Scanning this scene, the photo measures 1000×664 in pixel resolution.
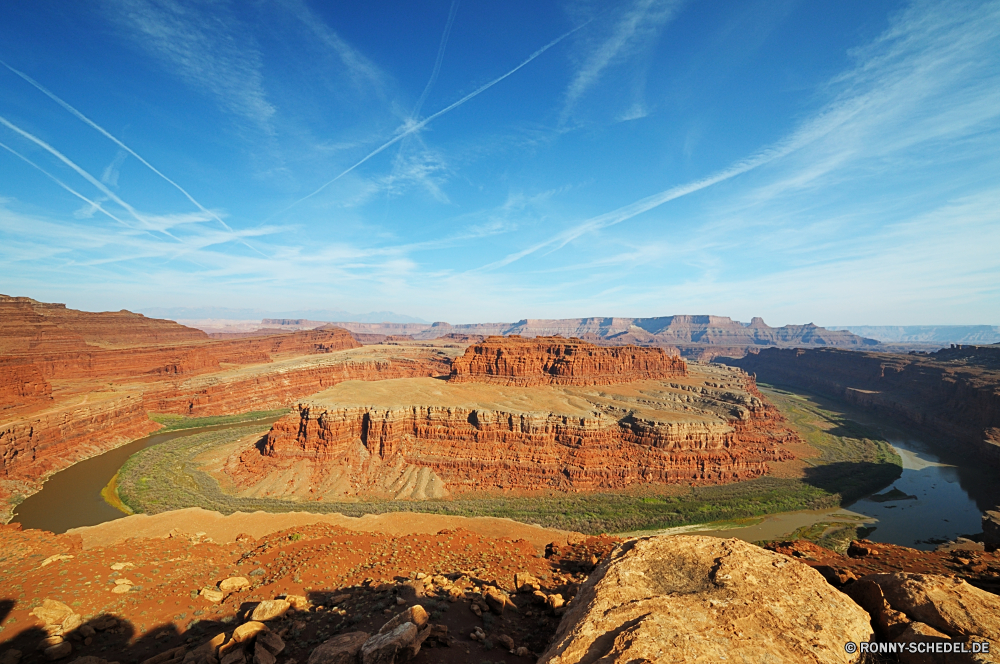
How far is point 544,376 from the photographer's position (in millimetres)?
74312

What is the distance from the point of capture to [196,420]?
69.1m

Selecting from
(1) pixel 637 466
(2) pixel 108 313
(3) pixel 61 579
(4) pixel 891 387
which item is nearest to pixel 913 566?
(1) pixel 637 466

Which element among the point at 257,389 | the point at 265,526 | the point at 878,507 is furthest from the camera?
the point at 257,389

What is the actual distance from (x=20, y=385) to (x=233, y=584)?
65.3 m

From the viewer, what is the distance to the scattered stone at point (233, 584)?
1596 centimetres

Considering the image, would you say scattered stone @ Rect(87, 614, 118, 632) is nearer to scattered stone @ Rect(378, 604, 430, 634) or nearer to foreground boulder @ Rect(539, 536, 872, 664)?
scattered stone @ Rect(378, 604, 430, 634)

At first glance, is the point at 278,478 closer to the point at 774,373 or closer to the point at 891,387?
the point at 891,387

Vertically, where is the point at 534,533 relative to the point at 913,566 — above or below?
below

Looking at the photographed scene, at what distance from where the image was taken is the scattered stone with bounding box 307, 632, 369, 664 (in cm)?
965

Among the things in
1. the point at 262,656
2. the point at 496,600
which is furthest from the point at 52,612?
the point at 496,600

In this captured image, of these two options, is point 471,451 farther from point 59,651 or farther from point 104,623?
Result: point 59,651

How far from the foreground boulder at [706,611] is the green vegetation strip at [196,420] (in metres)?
79.3

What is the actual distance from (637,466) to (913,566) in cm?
2643

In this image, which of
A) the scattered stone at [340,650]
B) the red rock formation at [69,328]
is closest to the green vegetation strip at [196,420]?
the red rock formation at [69,328]
